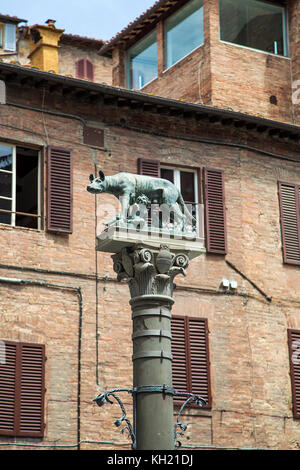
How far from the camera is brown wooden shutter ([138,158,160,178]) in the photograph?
2073cm

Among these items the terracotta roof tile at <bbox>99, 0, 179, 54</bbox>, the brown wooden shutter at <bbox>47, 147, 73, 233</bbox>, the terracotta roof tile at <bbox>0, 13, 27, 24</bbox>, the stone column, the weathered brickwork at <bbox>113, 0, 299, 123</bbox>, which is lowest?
the stone column

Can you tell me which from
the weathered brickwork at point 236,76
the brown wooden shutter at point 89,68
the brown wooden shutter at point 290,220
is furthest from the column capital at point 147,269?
the brown wooden shutter at point 89,68

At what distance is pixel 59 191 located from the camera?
1967 cm

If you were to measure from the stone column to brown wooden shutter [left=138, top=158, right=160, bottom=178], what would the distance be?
800 cm

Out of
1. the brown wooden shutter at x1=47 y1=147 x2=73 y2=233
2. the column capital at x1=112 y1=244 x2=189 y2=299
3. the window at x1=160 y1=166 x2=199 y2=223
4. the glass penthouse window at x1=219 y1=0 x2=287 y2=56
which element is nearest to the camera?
the column capital at x1=112 y1=244 x2=189 y2=299

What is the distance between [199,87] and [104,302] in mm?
7143

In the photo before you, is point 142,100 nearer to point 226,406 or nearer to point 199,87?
point 199,87

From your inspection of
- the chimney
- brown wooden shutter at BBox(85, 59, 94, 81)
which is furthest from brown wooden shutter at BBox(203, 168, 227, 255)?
brown wooden shutter at BBox(85, 59, 94, 81)

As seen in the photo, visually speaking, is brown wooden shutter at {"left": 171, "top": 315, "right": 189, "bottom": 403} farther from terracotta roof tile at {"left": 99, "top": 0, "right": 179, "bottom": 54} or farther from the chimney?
terracotta roof tile at {"left": 99, "top": 0, "right": 179, "bottom": 54}

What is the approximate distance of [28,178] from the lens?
20.3m

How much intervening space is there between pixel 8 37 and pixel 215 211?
1423 cm

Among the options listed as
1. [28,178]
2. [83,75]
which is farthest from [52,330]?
[83,75]

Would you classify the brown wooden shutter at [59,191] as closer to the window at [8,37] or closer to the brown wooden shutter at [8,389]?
the brown wooden shutter at [8,389]

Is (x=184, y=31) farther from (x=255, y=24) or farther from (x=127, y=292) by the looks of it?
(x=127, y=292)
